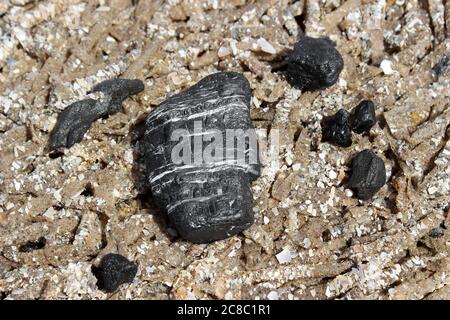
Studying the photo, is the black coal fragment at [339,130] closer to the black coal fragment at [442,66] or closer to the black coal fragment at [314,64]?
the black coal fragment at [314,64]

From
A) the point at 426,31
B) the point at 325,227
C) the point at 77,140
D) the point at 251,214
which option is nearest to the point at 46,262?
the point at 77,140

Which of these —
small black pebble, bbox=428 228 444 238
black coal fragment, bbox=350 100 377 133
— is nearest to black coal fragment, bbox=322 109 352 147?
black coal fragment, bbox=350 100 377 133

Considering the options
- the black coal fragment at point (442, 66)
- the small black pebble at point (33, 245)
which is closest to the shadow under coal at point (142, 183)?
the small black pebble at point (33, 245)

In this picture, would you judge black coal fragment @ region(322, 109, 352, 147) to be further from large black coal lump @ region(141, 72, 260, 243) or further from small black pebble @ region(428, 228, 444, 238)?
small black pebble @ region(428, 228, 444, 238)

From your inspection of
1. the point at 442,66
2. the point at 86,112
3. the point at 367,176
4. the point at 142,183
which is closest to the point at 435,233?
the point at 367,176

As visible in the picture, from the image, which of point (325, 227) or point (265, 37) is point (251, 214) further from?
point (265, 37)

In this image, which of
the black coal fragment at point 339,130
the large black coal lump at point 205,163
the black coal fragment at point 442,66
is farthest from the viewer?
the black coal fragment at point 442,66
